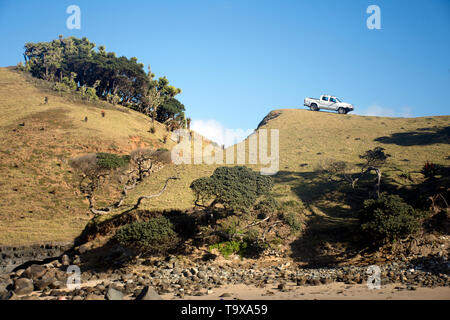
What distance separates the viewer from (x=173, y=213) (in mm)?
23078

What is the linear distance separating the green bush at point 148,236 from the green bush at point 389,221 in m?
11.9

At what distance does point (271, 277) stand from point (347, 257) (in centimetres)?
540

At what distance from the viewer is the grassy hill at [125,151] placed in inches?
1042

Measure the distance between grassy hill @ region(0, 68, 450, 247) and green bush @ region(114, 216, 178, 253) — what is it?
4.69 meters

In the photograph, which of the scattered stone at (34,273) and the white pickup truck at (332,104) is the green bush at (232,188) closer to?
the scattered stone at (34,273)

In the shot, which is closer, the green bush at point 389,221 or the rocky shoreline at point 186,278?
the rocky shoreline at point 186,278

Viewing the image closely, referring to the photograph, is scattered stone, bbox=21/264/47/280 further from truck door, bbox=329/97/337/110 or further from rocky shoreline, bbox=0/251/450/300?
truck door, bbox=329/97/337/110

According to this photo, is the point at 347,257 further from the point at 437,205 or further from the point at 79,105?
the point at 79,105

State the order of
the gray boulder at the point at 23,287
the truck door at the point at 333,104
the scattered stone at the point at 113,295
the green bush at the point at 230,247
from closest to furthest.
Result: the scattered stone at the point at 113,295
the gray boulder at the point at 23,287
the green bush at the point at 230,247
the truck door at the point at 333,104

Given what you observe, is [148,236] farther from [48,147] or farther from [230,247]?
[48,147]

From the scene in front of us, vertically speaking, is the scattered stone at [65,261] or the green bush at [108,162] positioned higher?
the green bush at [108,162]

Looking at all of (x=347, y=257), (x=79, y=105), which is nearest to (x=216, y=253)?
(x=347, y=257)

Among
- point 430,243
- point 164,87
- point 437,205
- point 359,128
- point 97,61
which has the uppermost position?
point 97,61

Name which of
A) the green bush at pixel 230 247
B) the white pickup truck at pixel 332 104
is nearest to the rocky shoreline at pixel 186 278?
the green bush at pixel 230 247
